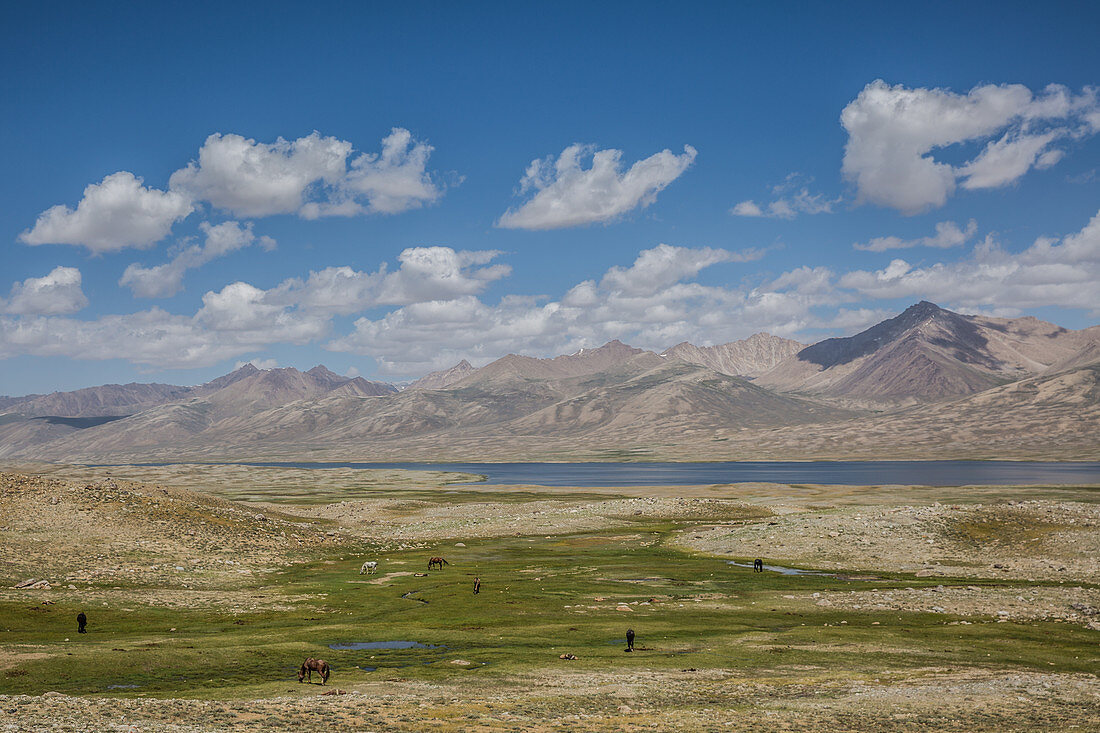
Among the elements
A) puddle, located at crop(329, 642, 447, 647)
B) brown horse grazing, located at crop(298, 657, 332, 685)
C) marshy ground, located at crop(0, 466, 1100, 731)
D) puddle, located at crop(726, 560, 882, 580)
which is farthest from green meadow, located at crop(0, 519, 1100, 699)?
puddle, located at crop(726, 560, 882, 580)

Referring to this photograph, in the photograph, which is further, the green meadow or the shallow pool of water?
the shallow pool of water

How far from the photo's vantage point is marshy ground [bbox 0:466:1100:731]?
93.5 ft

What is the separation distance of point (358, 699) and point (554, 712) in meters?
7.57

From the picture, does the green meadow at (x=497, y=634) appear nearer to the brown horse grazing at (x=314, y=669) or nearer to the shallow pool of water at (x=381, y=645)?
the shallow pool of water at (x=381, y=645)

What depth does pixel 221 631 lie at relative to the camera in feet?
146

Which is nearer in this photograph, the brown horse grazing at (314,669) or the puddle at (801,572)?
the brown horse grazing at (314,669)

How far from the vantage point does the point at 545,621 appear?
48.2m

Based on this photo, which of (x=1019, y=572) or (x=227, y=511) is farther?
(x=227, y=511)

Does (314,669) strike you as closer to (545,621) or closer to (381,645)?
(381,645)

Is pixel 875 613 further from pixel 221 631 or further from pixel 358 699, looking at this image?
pixel 221 631

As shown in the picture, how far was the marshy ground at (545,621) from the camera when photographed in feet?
93.5

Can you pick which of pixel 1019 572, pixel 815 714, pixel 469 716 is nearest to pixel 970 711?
pixel 815 714

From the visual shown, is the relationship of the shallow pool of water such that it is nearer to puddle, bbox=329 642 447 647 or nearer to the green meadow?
puddle, bbox=329 642 447 647

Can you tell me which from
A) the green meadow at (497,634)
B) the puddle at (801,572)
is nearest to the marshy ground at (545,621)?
the green meadow at (497,634)
